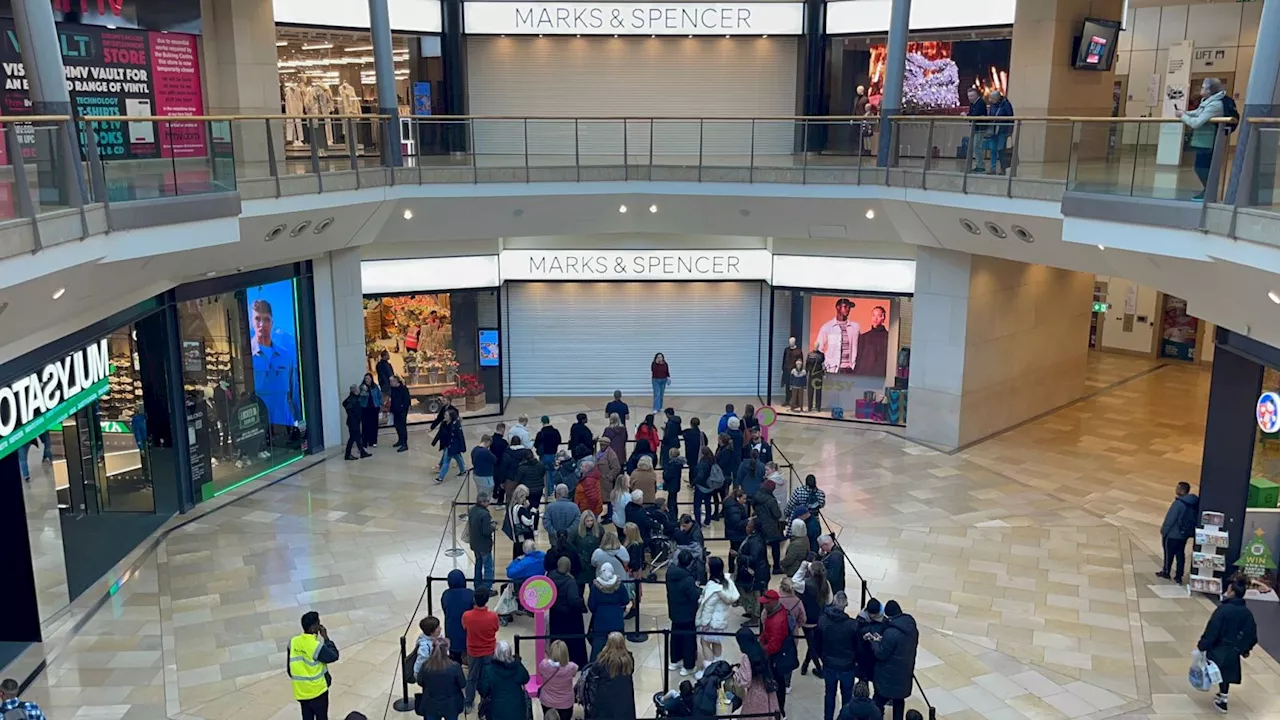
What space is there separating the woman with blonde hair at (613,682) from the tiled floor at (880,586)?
1409mm

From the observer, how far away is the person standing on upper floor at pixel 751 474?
13.0m

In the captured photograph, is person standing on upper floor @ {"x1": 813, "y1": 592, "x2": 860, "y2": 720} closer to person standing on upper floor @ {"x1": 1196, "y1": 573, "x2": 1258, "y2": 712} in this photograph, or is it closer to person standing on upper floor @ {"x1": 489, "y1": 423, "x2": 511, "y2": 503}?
person standing on upper floor @ {"x1": 1196, "y1": 573, "x2": 1258, "y2": 712}

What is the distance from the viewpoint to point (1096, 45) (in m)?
16.8

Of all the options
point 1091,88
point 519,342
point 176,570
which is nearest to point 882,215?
point 1091,88

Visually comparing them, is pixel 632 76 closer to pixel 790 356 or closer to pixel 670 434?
pixel 790 356

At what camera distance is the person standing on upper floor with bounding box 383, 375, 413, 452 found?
58.1ft

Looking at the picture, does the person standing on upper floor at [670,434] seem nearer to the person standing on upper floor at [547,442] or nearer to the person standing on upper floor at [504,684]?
the person standing on upper floor at [547,442]

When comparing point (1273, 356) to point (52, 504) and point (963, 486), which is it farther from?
point (52, 504)

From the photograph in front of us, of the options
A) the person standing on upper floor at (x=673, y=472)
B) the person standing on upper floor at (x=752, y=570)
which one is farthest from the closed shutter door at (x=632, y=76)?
the person standing on upper floor at (x=752, y=570)

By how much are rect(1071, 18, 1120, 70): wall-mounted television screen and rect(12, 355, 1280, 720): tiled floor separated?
6.63 m

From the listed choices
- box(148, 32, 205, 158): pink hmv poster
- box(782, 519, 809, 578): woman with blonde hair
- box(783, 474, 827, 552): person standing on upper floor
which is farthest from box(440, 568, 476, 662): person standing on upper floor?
box(148, 32, 205, 158): pink hmv poster

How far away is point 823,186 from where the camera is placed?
16.8m

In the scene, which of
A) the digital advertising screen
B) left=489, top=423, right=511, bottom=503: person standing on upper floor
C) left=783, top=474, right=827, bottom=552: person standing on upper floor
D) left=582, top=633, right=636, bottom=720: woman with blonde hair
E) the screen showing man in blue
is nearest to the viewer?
left=582, top=633, right=636, bottom=720: woman with blonde hair

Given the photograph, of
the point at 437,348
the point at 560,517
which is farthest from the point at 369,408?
the point at 560,517
